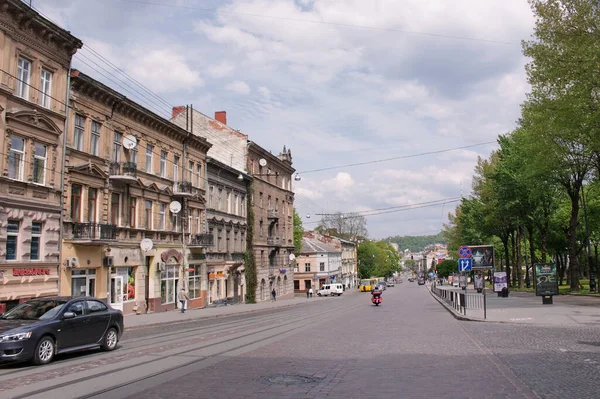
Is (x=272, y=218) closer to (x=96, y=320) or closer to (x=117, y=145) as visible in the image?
(x=117, y=145)

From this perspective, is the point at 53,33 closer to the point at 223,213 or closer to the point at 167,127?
the point at 167,127

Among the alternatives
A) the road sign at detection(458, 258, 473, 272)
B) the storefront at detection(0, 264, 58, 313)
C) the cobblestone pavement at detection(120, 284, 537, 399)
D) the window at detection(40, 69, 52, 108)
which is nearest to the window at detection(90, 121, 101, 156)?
the window at detection(40, 69, 52, 108)

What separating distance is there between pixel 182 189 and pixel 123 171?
7.41 meters

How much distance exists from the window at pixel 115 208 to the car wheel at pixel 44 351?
18.4 meters

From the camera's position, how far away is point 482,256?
26531 millimetres

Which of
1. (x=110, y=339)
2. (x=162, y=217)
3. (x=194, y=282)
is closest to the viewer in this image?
(x=110, y=339)

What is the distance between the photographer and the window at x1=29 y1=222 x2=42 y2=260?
76.6 feet

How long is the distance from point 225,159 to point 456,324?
110ft

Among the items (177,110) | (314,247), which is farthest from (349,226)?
(177,110)

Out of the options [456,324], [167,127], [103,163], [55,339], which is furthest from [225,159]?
[55,339]

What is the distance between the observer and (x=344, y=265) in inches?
4555

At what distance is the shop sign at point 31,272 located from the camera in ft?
72.1

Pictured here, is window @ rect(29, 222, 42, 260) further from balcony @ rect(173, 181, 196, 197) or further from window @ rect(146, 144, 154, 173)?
balcony @ rect(173, 181, 196, 197)

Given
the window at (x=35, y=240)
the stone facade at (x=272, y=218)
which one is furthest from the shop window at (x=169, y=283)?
the stone facade at (x=272, y=218)
